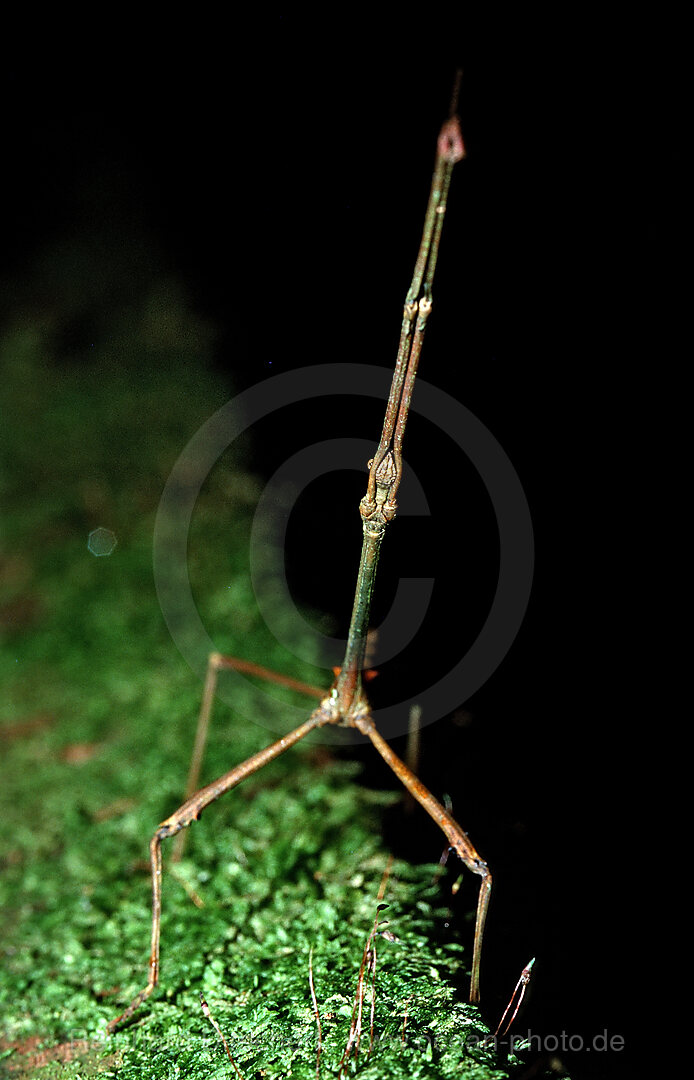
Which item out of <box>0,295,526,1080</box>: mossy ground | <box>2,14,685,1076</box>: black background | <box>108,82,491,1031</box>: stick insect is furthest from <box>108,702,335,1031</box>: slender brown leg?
<box>2,14,685,1076</box>: black background

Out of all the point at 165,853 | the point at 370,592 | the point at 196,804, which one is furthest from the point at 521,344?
the point at 165,853

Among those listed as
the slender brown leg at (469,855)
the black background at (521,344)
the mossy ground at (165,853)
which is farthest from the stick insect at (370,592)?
the black background at (521,344)

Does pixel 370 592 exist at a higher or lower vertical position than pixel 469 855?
higher

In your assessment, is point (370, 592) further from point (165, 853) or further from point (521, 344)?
point (165, 853)

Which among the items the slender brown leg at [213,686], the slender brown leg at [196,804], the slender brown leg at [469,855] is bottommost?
the slender brown leg at [469,855]

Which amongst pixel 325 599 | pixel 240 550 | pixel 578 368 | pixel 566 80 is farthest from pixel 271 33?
pixel 240 550

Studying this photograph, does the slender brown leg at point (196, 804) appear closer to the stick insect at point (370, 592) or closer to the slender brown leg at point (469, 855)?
the stick insect at point (370, 592)
